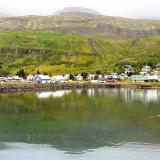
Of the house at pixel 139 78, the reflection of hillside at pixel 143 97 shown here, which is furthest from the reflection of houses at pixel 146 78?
the reflection of hillside at pixel 143 97

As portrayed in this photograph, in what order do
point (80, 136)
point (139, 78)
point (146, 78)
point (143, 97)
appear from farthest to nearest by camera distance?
point (139, 78) → point (146, 78) → point (143, 97) → point (80, 136)

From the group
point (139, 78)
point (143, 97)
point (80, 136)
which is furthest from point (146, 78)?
point (80, 136)

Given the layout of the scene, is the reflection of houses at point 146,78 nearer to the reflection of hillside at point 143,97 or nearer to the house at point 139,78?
the house at point 139,78

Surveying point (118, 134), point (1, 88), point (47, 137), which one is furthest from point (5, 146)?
point (1, 88)

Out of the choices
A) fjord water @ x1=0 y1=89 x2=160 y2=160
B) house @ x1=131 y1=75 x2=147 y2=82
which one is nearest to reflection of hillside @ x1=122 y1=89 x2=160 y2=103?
fjord water @ x1=0 y1=89 x2=160 y2=160

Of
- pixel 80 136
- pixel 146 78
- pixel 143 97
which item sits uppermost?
pixel 146 78

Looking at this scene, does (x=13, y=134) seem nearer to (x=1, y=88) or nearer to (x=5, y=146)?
(x=5, y=146)

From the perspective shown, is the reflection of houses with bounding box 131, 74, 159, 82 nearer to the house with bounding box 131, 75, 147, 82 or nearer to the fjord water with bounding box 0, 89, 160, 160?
the house with bounding box 131, 75, 147, 82

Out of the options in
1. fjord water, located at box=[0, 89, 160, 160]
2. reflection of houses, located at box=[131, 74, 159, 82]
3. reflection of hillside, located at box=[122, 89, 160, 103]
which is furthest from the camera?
reflection of houses, located at box=[131, 74, 159, 82]

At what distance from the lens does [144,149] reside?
38156 mm

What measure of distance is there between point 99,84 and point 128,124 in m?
122

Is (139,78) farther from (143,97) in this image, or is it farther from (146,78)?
(143,97)

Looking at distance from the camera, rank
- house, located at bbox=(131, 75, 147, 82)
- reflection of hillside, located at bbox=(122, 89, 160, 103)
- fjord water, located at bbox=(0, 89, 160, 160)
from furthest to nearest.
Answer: house, located at bbox=(131, 75, 147, 82)
reflection of hillside, located at bbox=(122, 89, 160, 103)
fjord water, located at bbox=(0, 89, 160, 160)

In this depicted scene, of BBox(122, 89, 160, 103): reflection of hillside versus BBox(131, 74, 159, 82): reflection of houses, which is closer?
BBox(122, 89, 160, 103): reflection of hillside
